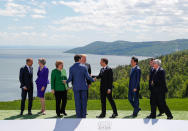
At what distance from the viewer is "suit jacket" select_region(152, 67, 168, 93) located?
8.45 metres

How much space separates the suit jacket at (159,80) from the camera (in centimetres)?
845

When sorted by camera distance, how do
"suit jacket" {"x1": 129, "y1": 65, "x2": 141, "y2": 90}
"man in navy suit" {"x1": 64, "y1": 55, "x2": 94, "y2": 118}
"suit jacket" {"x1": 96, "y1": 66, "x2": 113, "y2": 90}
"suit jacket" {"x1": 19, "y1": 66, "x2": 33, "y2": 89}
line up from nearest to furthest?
1. "man in navy suit" {"x1": 64, "y1": 55, "x2": 94, "y2": 118}
2. "suit jacket" {"x1": 96, "y1": 66, "x2": 113, "y2": 90}
3. "suit jacket" {"x1": 129, "y1": 65, "x2": 141, "y2": 90}
4. "suit jacket" {"x1": 19, "y1": 66, "x2": 33, "y2": 89}

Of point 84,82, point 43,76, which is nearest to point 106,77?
point 84,82

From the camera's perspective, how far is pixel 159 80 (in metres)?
8.50

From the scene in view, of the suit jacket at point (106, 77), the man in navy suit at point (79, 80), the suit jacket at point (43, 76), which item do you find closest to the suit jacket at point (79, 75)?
the man in navy suit at point (79, 80)

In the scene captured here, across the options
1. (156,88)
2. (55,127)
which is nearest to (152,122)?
(156,88)

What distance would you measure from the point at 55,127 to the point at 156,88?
3703 mm

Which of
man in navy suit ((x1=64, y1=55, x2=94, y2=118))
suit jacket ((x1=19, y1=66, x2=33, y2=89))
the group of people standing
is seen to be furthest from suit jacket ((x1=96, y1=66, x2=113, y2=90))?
suit jacket ((x1=19, y1=66, x2=33, y2=89))

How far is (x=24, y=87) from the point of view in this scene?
31.6ft

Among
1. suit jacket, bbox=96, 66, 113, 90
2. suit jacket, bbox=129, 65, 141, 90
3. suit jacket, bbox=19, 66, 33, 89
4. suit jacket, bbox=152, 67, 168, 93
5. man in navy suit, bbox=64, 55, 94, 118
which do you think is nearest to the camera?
man in navy suit, bbox=64, 55, 94, 118

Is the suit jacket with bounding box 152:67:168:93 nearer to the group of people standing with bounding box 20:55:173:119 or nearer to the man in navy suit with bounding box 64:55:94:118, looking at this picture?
the group of people standing with bounding box 20:55:173:119

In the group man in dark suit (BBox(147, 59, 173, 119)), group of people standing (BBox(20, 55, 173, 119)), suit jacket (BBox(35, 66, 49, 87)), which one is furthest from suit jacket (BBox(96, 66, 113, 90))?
suit jacket (BBox(35, 66, 49, 87))

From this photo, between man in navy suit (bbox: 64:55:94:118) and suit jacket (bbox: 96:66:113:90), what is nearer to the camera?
man in navy suit (bbox: 64:55:94:118)

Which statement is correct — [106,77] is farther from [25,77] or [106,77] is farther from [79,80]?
[25,77]
